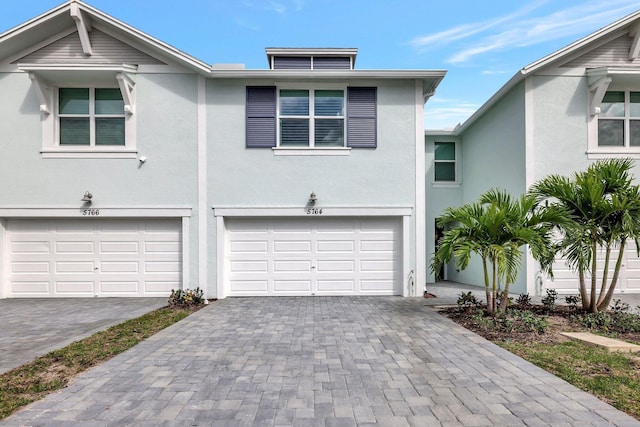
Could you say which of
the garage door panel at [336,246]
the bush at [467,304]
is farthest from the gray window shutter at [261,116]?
the bush at [467,304]

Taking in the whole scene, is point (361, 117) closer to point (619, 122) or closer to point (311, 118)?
point (311, 118)

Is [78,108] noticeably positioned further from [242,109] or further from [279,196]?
[279,196]

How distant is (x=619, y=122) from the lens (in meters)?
10.1

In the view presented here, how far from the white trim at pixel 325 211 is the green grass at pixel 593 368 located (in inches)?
190

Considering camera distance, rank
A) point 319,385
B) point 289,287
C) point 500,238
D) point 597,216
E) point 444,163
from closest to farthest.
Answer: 1. point 319,385
2. point 500,238
3. point 597,216
4. point 289,287
5. point 444,163

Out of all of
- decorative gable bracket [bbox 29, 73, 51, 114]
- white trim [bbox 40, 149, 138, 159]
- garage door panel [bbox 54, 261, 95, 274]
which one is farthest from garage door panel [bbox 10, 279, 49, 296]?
decorative gable bracket [bbox 29, 73, 51, 114]

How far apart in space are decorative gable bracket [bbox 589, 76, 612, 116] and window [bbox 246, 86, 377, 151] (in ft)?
20.4

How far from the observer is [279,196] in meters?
9.68

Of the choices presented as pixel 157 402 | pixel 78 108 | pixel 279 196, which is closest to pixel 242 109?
pixel 279 196

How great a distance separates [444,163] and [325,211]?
264 inches

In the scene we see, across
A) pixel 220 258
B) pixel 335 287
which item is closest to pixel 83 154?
pixel 220 258

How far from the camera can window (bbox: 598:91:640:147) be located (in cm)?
1009

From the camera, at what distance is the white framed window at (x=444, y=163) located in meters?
13.7

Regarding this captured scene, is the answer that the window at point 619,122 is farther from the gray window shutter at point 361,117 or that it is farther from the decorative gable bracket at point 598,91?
the gray window shutter at point 361,117
